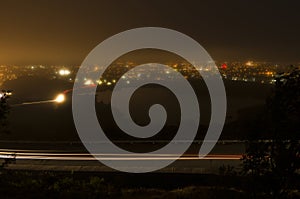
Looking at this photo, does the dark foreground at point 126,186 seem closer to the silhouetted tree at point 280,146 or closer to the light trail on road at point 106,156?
the silhouetted tree at point 280,146

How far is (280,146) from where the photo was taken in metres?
7.18

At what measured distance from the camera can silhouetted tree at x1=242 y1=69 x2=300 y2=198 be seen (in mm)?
7066

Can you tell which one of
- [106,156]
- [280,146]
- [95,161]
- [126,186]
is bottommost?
[126,186]

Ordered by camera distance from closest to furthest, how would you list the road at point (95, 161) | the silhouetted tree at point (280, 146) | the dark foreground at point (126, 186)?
the silhouetted tree at point (280, 146) → the dark foreground at point (126, 186) → the road at point (95, 161)

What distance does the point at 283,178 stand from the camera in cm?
716

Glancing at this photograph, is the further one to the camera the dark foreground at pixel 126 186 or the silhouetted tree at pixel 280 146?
the dark foreground at pixel 126 186

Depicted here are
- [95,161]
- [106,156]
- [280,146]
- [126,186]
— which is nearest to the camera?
[280,146]

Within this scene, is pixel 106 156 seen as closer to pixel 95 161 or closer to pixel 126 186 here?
pixel 95 161

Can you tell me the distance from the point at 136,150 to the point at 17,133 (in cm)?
1498

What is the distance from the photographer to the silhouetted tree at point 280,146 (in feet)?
23.2

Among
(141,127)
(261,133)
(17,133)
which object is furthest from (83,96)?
(261,133)

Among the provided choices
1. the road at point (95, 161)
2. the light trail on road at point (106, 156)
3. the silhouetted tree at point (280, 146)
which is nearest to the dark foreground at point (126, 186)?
the silhouetted tree at point (280, 146)

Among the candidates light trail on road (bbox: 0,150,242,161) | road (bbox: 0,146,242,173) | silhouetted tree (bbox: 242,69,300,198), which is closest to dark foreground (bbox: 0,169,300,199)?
silhouetted tree (bbox: 242,69,300,198)

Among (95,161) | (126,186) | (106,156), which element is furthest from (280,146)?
(106,156)
